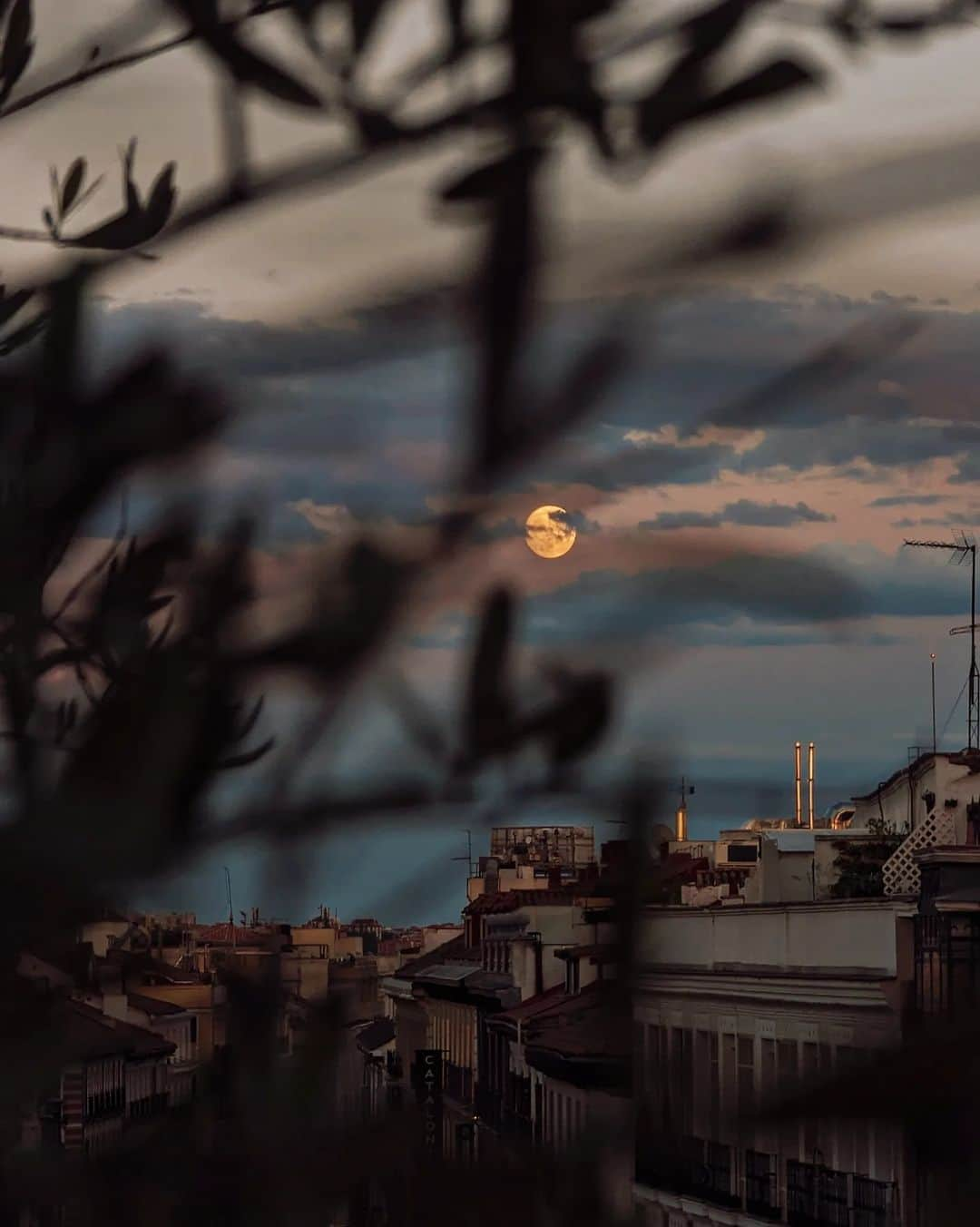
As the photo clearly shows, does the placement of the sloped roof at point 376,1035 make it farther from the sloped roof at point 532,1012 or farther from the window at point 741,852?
the window at point 741,852

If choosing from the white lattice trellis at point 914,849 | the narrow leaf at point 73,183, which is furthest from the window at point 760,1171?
the white lattice trellis at point 914,849

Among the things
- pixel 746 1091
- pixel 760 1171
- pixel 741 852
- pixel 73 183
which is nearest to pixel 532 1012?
pixel 760 1171

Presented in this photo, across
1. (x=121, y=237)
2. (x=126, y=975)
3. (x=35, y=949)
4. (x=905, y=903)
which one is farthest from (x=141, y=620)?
(x=905, y=903)

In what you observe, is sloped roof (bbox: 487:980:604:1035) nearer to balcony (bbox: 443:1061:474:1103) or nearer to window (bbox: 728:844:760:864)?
balcony (bbox: 443:1061:474:1103)

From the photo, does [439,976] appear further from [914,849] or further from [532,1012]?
[914,849]

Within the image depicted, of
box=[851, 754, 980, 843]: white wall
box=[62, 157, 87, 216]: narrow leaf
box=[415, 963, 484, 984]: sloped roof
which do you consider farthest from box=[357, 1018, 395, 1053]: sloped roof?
box=[851, 754, 980, 843]: white wall

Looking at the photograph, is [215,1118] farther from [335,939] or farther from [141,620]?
[141,620]
